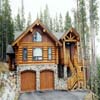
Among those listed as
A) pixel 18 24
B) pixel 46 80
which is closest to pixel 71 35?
pixel 46 80

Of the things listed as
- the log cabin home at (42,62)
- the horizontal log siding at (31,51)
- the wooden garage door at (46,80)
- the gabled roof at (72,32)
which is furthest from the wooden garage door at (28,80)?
the gabled roof at (72,32)

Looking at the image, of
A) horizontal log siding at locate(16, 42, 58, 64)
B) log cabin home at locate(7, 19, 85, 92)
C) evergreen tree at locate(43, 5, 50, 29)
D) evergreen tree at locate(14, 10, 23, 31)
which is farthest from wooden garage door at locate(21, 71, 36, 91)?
evergreen tree at locate(43, 5, 50, 29)

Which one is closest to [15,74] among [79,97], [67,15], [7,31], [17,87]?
[17,87]

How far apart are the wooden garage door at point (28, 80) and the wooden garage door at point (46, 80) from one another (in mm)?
961

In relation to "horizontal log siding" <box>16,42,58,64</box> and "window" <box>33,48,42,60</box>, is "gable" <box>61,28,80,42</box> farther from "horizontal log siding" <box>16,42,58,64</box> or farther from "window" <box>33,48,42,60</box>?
"window" <box>33,48,42,60</box>

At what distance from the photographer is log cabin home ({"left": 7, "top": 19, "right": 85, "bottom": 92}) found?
30359mm

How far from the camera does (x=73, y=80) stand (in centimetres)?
3009

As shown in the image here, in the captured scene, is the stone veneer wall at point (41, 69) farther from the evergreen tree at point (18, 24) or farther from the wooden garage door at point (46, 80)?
the evergreen tree at point (18, 24)

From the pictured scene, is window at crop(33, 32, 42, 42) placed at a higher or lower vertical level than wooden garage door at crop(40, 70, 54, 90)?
higher

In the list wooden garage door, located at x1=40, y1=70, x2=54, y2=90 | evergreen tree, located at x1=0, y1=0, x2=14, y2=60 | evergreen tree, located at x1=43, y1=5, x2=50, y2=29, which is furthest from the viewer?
evergreen tree, located at x1=43, y1=5, x2=50, y2=29

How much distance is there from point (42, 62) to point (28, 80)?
2689mm

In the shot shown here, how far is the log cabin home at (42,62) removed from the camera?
30.4m

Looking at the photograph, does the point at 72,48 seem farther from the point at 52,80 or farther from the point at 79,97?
the point at 79,97

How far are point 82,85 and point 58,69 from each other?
5130mm
